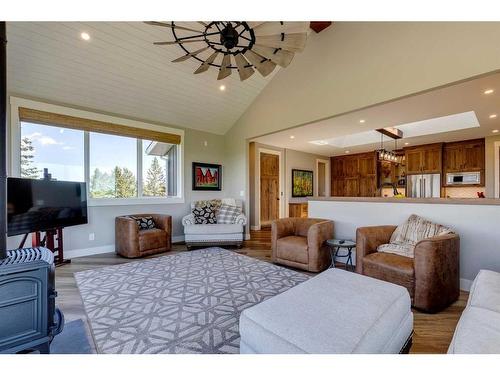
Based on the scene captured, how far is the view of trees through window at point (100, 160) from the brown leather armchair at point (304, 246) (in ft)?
9.36

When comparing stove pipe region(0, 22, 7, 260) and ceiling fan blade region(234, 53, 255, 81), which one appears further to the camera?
ceiling fan blade region(234, 53, 255, 81)

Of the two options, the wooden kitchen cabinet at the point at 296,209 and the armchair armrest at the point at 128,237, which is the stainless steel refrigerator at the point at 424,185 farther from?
the armchair armrest at the point at 128,237

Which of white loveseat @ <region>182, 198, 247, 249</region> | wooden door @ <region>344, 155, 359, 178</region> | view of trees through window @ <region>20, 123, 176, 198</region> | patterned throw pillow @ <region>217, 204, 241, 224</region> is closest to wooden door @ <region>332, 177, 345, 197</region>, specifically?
wooden door @ <region>344, 155, 359, 178</region>

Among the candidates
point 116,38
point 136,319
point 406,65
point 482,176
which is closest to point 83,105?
point 116,38

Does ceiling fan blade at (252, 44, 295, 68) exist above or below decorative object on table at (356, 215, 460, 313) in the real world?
above

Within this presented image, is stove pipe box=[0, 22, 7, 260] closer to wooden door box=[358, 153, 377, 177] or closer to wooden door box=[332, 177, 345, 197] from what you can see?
wooden door box=[358, 153, 377, 177]

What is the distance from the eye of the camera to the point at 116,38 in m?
3.29

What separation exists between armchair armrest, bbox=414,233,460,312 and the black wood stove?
2.90 meters

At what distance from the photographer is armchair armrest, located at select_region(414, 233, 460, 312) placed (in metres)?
2.16

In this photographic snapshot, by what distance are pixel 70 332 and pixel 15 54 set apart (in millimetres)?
3534

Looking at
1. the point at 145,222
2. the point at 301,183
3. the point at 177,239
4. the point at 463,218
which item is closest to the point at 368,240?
the point at 463,218

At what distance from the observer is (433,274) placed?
2166mm

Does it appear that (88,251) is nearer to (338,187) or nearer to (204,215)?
(204,215)
